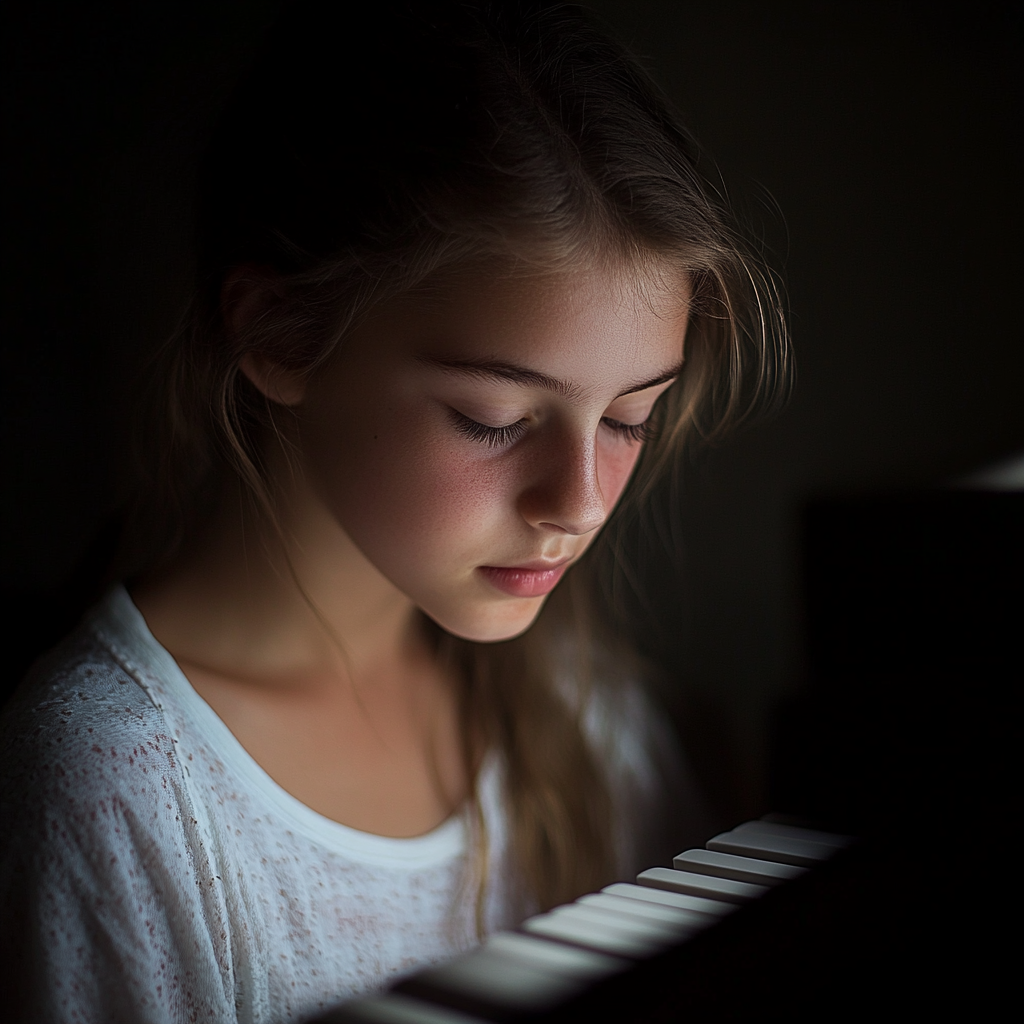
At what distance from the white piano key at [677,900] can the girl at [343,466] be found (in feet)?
0.81

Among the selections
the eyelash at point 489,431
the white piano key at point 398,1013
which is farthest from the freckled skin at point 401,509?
the white piano key at point 398,1013

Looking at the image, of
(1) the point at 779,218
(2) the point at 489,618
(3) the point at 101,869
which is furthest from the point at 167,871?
(1) the point at 779,218

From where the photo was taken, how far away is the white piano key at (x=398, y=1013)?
330 mm

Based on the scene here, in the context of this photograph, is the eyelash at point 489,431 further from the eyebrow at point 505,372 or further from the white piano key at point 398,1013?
the white piano key at point 398,1013

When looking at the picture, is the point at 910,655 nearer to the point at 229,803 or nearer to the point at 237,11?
the point at 229,803

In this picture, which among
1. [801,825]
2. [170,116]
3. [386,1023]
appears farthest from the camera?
[170,116]

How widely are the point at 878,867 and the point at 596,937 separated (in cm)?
17

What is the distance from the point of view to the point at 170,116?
1015mm

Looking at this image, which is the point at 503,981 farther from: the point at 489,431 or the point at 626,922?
the point at 489,431

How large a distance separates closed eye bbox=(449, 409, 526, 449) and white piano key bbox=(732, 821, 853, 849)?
29cm

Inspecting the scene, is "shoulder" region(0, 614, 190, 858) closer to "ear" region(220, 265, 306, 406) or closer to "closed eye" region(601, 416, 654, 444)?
"ear" region(220, 265, 306, 406)

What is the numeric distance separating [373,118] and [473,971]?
1.71 ft

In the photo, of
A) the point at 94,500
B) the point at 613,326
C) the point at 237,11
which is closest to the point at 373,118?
the point at 613,326

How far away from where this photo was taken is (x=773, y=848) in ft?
1.70
